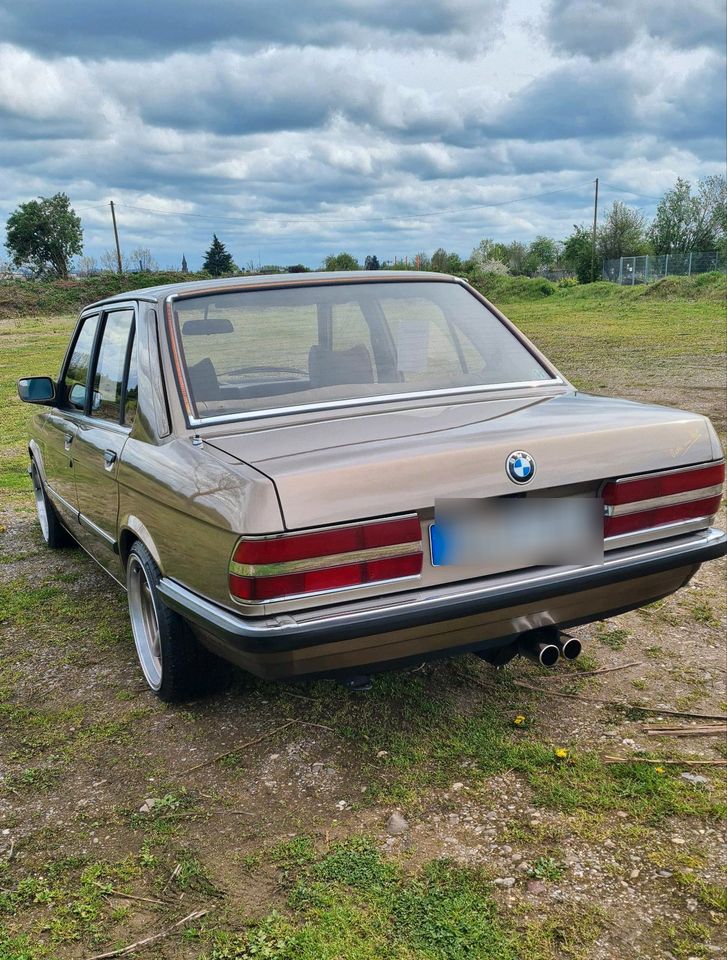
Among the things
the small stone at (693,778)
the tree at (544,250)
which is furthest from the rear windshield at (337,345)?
the tree at (544,250)

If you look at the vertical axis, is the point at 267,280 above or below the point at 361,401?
above

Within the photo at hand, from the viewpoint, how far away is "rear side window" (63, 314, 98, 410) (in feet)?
14.8

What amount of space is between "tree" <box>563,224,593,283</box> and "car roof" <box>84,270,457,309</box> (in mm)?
58480

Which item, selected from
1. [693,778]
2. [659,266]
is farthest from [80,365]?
[659,266]

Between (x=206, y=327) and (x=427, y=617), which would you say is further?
(x=206, y=327)

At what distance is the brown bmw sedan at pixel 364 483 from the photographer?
8.33ft

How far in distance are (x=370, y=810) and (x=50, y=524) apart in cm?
394

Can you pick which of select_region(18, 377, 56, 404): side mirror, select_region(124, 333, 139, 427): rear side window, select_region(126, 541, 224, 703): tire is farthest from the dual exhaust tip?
select_region(18, 377, 56, 404): side mirror

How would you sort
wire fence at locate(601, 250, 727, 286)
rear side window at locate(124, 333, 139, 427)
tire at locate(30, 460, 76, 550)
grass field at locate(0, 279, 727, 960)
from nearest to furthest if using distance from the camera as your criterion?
grass field at locate(0, 279, 727, 960) → rear side window at locate(124, 333, 139, 427) → tire at locate(30, 460, 76, 550) → wire fence at locate(601, 250, 727, 286)

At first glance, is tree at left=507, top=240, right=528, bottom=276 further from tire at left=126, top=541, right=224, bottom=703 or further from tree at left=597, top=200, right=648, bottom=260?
tire at left=126, top=541, right=224, bottom=703

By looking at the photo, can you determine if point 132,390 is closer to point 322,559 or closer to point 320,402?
point 320,402

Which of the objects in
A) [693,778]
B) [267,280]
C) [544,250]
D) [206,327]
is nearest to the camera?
[693,778]

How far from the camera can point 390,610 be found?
2.58 m

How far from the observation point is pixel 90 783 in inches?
122
